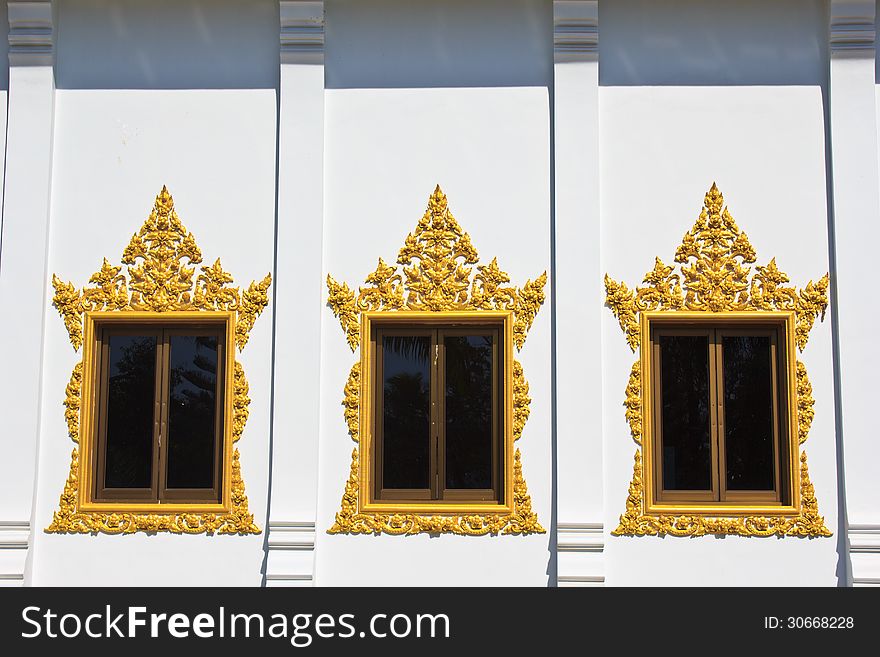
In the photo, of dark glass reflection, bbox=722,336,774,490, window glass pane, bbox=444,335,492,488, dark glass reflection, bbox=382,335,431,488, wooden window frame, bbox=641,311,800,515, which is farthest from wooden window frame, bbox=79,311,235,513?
dark glass reflection, bbox=722,336,774,490

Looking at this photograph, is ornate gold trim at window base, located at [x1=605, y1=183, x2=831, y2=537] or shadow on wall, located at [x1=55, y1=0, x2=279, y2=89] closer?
ornate gold trim at window base, located at [x1=605, y1=183, x2=831, y2=537]

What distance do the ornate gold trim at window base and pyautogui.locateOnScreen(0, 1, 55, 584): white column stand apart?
15.5 feet

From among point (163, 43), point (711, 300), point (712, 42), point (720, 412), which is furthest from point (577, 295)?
point (163, 43)

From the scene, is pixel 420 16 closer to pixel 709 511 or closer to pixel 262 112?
pixel 262 112

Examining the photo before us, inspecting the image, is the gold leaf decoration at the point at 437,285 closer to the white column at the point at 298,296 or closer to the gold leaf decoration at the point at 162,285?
the white column at the point at 298,296

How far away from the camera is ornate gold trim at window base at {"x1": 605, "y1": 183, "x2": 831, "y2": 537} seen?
8.60m

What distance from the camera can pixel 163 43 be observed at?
30.3 feet

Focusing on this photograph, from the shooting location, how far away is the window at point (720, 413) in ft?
28.6

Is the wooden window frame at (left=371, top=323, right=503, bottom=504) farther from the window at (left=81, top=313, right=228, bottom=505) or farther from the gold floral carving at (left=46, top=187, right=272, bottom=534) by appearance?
the window at (left=81, top=313, right=228, bottom=505)

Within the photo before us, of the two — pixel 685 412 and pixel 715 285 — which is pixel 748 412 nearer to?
pixel 685 412

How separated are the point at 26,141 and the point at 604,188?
484 cm

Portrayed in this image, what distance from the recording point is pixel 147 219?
9.05 m

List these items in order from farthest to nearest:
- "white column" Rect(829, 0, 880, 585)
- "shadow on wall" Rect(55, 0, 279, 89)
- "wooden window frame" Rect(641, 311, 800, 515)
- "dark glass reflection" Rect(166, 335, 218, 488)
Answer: "shadow on wall" Rect(55, 0, 279, 89), "dark glass reflection" Rect(166, 335, 218, 488), "wooden window frame" Rect(641, 311, 800, 515), "white column" Rect(829, 0, 880, 585)
